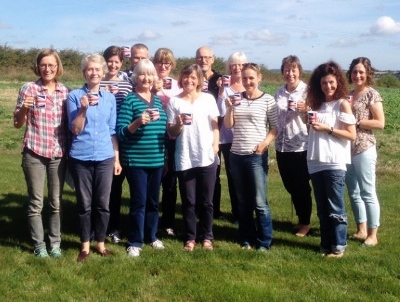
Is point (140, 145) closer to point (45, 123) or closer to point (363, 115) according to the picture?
point (45, 123)

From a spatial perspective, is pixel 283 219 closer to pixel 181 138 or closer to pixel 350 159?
pixel 350 159

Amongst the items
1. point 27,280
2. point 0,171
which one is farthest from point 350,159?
point 0,171

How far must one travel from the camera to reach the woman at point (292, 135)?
647 cm

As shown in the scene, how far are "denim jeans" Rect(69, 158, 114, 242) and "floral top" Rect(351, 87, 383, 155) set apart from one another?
9.01 feet

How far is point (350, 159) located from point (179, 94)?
199 cm

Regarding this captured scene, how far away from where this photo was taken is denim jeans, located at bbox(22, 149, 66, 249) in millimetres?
5535

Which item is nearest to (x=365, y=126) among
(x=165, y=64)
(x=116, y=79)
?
(x=165, y=64)

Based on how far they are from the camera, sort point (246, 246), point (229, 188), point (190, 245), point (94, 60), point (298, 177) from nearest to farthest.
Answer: point (94, 60), point (190, 245), point (246, 246), point (298, 177), point (229, 188)

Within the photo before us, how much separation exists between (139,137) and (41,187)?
1.14m

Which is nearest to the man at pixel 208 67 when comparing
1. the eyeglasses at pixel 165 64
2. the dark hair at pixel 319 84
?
the eyeglasses at pixel 165 64

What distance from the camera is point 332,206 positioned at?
578 cm

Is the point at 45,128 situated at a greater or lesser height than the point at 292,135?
greater

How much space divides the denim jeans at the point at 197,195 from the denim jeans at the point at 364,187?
1668 millimetres

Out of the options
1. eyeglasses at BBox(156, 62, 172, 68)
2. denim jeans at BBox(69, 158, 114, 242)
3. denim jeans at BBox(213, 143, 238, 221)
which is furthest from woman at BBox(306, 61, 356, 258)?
denim jeans at BBox(69, 158, 114, 242)
